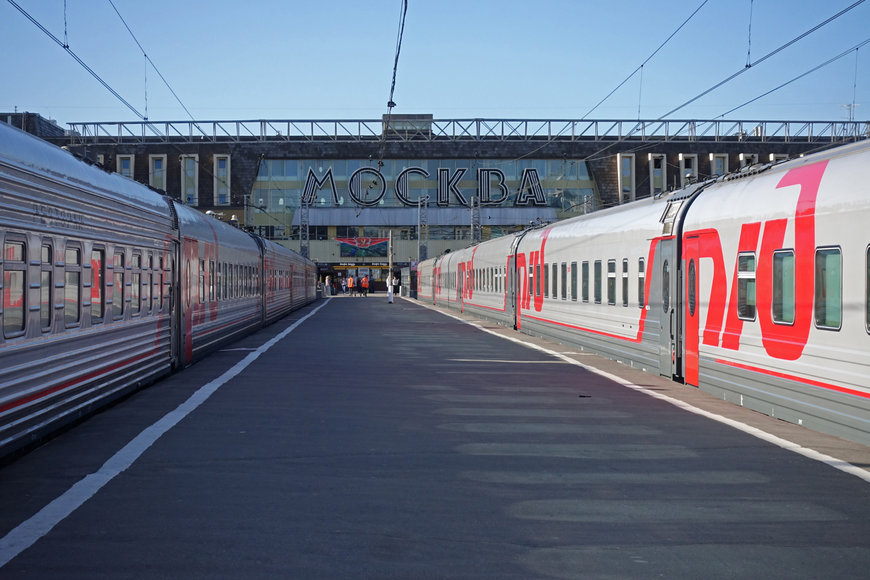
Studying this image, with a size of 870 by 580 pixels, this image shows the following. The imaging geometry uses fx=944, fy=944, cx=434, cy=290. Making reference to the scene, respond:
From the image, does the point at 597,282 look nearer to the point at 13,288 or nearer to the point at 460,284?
the point at 13,288

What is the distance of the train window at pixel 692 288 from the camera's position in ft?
45.6

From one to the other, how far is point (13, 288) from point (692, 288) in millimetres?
9429

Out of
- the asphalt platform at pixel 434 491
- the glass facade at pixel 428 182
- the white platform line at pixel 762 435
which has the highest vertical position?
the glass facade at pixel 428 182

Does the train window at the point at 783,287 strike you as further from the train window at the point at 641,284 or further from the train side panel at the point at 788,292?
the train window at the point at 641,284

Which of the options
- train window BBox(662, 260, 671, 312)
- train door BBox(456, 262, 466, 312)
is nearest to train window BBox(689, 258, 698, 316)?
train window BBox(662, 260, 671, 312)

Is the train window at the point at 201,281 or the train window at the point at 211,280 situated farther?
the train window at the point at 211,280

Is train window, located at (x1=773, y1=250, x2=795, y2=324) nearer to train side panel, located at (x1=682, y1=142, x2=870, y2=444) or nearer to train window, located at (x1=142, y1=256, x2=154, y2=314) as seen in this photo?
train side panel, located at (x1=682, y1=142, x2=870, y2=444)

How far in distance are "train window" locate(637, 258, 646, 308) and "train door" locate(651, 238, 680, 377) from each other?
0.76m

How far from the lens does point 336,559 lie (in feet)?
18.6

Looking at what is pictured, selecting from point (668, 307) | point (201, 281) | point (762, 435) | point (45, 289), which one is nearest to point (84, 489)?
point (45, 289)

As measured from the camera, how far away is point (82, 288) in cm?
1083

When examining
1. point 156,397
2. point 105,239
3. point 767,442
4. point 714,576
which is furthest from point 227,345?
point 714,576

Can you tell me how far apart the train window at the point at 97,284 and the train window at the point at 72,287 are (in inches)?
21.4

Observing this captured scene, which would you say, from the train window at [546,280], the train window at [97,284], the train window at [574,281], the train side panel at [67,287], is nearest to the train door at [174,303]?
the train side panel at [67,287]
